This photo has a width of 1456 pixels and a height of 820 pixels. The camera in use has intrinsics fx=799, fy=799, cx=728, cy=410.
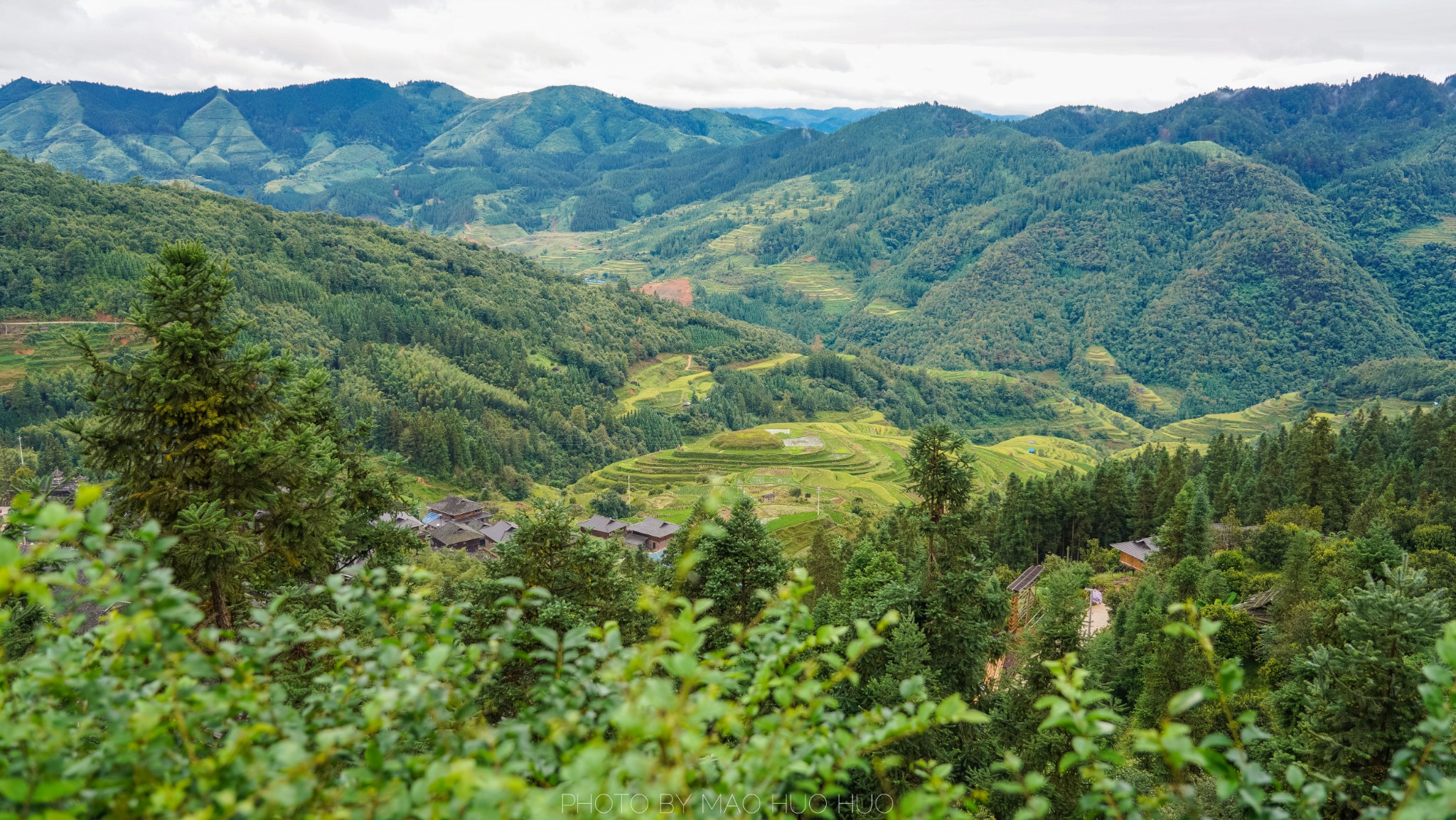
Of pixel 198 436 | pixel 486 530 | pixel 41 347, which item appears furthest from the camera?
pixel 41 347

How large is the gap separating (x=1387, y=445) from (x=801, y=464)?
193ft

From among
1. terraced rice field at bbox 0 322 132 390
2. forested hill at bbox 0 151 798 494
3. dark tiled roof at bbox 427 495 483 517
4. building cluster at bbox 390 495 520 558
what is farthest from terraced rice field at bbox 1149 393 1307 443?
terraced rice field at bbox 0 322 132 390

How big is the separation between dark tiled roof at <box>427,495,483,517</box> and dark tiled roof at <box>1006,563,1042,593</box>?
5602 centimetres

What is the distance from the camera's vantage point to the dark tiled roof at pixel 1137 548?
47.6 meters

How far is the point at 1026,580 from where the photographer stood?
4591cm

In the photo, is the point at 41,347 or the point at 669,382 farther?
the point at 669,382

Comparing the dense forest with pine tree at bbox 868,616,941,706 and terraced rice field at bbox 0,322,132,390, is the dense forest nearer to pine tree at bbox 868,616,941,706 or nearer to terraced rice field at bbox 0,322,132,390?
pine tree at bbox 868,616,941,706

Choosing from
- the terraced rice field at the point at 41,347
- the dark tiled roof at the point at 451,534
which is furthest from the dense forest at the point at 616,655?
the terraced rice field at the point at 41,347

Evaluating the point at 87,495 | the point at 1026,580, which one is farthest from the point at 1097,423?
the point at 87,495

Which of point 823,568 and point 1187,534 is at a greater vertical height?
point 1187,534

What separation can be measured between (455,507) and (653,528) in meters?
23.1

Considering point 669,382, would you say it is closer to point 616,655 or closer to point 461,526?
point 461,526

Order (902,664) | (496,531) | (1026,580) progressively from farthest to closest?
(496,531)
(1026,580)
(902,664)

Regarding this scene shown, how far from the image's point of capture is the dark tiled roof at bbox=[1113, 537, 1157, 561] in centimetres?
4756
